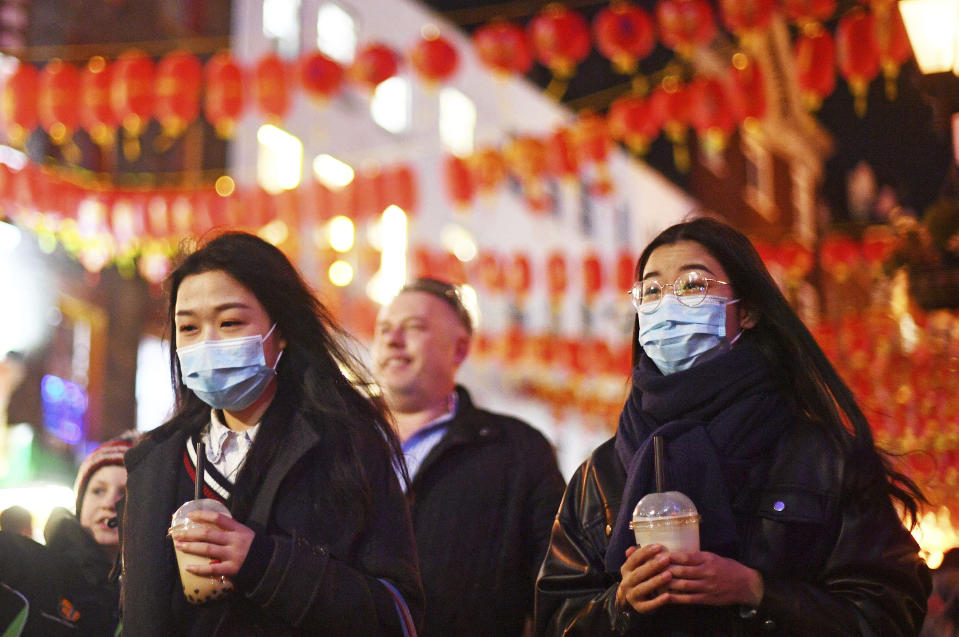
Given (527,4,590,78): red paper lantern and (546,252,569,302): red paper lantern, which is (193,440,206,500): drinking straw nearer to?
(527,4,590,78): red paper lantern

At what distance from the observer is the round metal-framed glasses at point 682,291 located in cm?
313

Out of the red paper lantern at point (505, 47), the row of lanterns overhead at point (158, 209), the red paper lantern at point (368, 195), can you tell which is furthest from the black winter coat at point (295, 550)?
the red paper lantern at point (368, 195)

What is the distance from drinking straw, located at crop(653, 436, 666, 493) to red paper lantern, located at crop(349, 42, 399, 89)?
371 inches

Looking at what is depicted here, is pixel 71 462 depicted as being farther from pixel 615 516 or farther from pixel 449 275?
pixel 615 516

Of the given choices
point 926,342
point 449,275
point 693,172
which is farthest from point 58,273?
point 693,172

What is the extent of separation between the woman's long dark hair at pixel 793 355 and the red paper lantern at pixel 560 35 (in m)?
8.14

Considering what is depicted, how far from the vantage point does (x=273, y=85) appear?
39.9 feet

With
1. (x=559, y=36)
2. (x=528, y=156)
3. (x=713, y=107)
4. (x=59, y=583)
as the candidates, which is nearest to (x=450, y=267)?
(x=528, y=156)

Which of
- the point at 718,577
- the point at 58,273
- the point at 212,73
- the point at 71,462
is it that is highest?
the point at 212,73

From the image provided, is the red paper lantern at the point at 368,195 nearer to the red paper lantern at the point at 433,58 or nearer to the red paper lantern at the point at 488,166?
the red paper lantern at the point at 488,166

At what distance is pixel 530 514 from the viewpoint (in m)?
4.41

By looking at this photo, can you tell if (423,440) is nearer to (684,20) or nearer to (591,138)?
(684,20)

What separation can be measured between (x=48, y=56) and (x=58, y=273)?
301 centimetres

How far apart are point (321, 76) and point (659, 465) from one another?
947cm
